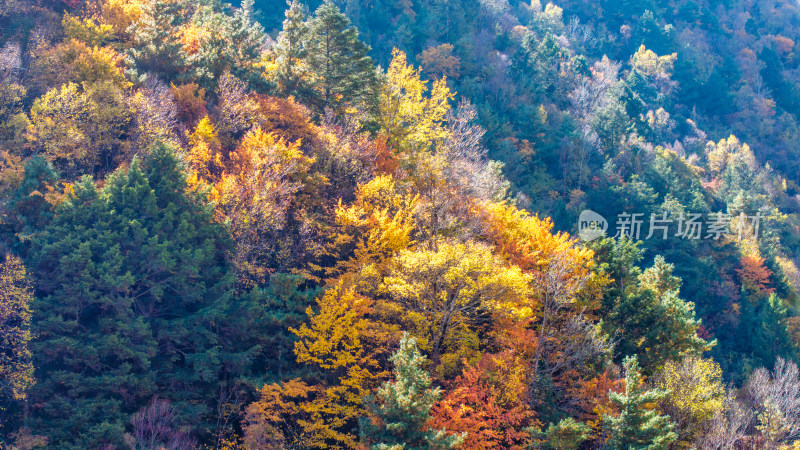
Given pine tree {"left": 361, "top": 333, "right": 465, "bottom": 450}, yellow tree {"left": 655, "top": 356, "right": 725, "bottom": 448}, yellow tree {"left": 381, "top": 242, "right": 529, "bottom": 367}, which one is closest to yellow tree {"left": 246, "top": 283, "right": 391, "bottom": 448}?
yellow tree {"left": 381, "top": 242, "right": 529, "bottom": 367}

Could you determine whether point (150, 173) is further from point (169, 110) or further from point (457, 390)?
point (457, 390)

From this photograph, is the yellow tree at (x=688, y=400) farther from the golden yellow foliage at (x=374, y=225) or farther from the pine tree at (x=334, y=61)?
the pine tree at (x=334, y=61)

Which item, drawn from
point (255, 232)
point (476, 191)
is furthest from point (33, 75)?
Answer: point (476, 191)

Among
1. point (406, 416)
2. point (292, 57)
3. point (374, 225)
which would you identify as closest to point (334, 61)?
point (292, 57)

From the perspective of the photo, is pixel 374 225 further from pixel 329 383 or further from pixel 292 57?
pixel 292 57

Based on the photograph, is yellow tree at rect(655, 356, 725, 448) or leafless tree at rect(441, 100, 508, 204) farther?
leafless tree at rect(441, 100, 508, 204)

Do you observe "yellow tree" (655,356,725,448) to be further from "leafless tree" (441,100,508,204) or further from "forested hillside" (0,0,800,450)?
"leafless tree" (441,100,508,204)
